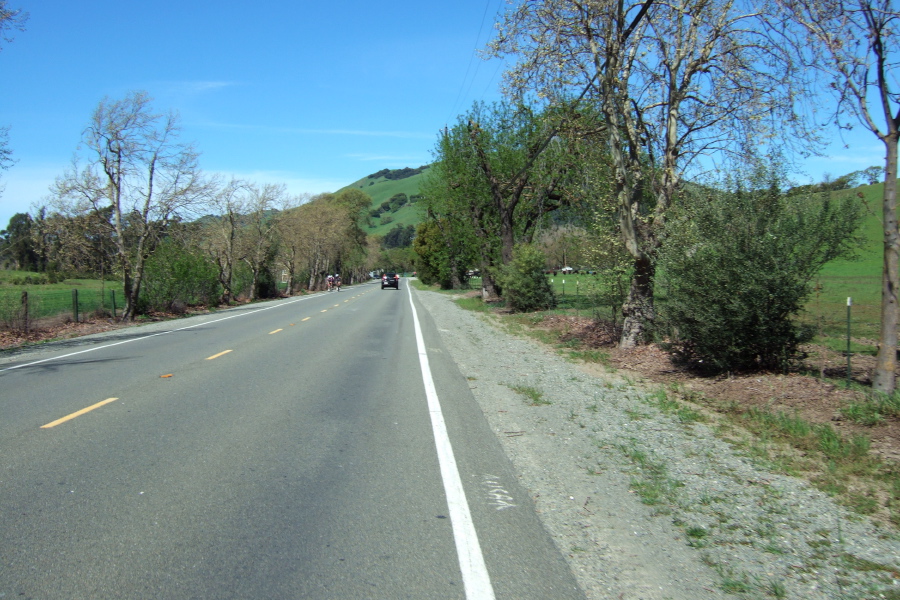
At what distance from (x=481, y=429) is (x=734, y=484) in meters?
3.01

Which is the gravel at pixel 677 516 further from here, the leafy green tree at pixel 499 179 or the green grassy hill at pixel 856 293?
the leafy green tree at pixel 499 179

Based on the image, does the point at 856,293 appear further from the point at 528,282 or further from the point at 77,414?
the point at 77,414

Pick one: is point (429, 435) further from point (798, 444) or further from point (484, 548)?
point (798, 444)

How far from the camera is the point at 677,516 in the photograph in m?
5.21

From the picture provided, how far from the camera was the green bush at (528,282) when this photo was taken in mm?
26297

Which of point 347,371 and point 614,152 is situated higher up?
point 614,152

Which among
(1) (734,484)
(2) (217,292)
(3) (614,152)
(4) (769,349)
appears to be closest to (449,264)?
(2) (217,292)

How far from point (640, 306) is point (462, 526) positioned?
10567 millimetres

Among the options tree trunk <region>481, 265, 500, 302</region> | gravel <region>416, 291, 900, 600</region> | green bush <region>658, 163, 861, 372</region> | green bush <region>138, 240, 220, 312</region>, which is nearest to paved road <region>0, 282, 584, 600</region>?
gravel <region>416, 291, 900, 600</region>

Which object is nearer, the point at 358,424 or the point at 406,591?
the point at 406,591

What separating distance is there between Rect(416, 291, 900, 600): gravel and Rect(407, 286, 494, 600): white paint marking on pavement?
1.98ft

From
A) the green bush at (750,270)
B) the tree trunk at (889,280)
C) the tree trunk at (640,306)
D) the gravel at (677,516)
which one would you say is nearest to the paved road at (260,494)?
the gravel at (677,516)

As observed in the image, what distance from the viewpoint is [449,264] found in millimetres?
60562

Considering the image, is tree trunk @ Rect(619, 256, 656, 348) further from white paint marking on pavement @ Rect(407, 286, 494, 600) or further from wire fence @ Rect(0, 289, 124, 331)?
wire fence @ Rect(0, 289, 124, 331)
